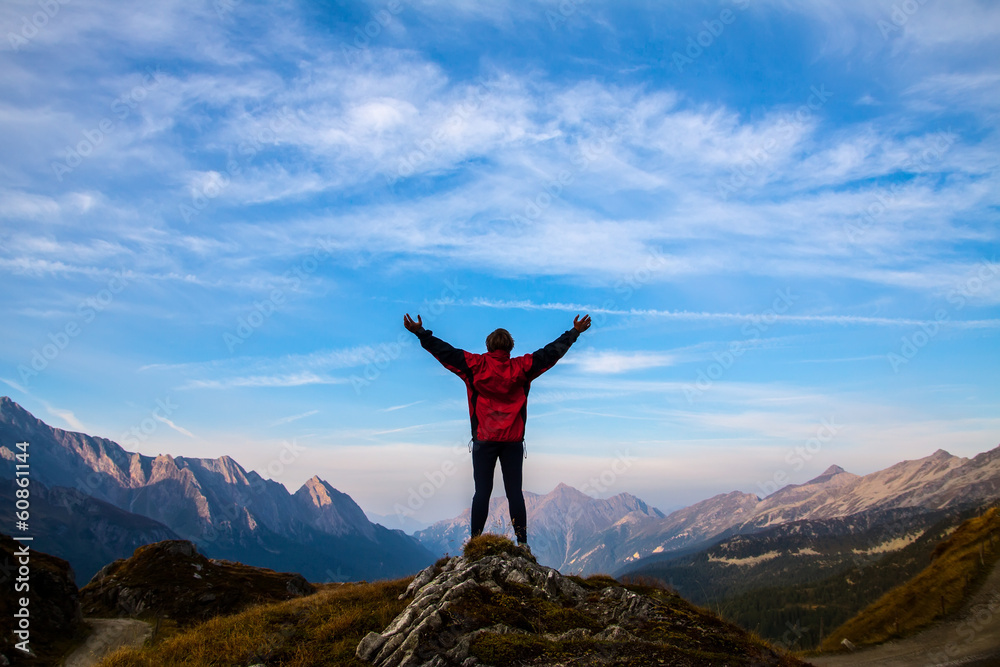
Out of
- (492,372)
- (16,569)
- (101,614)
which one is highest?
(492,372)

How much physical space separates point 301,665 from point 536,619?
13.7 ft

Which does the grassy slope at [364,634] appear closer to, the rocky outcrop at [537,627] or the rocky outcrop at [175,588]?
the rocky outcrop at [537,627]

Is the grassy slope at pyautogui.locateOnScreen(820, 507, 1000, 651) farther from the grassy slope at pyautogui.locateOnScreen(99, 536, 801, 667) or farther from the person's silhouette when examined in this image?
the person's silhouette

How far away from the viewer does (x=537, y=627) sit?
10.6 meters

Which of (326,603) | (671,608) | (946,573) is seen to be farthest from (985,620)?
(326,603)

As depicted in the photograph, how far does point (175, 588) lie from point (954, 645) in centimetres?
3255

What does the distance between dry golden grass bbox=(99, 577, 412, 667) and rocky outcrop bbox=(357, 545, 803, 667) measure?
71 centimetres

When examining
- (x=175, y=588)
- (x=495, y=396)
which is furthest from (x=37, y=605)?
(x=495, y=396)

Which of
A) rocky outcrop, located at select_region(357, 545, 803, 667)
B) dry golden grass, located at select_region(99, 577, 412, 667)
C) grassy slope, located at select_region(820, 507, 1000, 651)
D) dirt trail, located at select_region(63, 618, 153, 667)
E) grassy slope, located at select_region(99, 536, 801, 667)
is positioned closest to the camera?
rocky outcrop, located at select_region(357, 545, 803, 667)

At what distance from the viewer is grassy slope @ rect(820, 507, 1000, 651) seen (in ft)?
60.0

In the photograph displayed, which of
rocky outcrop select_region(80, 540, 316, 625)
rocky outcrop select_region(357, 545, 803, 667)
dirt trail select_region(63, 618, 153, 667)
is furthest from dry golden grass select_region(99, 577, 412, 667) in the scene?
rocky outcrop select_region(80, 540, 316, 625)

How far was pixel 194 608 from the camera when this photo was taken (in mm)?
28562

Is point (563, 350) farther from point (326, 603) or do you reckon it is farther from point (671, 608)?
point (326, 603)

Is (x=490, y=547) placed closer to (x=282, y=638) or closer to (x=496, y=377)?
(x=496, y=377)
